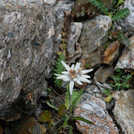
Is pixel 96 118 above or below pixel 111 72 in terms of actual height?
below

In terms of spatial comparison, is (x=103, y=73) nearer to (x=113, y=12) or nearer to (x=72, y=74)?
(x=72, y=74)

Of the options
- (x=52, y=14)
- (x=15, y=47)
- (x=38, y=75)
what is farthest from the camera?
(x=52, y=14)

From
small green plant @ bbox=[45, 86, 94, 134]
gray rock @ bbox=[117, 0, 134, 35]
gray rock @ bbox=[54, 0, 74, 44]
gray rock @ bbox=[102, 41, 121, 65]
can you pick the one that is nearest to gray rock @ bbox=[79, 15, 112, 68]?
gray rock @ bbox=[102, 41, 121, 65]

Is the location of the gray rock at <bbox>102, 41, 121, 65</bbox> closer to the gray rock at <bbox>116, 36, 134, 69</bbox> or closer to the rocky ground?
the rocky ground

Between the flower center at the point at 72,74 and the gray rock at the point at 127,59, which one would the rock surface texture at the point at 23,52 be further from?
the gray rock at the point at 127,59

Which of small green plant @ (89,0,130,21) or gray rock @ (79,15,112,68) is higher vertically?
small green plant @ (89,0,130,21)

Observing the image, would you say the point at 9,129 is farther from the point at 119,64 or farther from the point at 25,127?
the point at 119,64

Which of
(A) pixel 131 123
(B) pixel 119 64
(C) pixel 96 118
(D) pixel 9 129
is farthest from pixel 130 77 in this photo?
(D) pixel 9 129

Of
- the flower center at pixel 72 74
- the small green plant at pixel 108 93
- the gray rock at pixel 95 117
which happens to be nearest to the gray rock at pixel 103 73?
the small green plant at pixel 108 93
